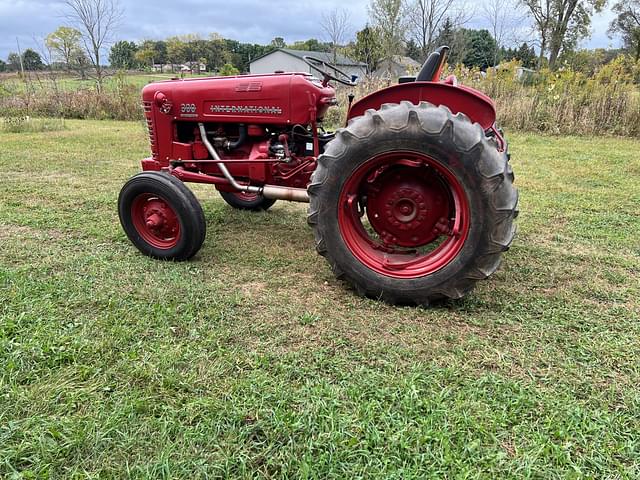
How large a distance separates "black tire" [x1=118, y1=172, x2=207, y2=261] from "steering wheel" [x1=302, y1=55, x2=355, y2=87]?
129 centimetres

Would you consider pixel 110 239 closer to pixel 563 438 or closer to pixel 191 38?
pixel 563 438

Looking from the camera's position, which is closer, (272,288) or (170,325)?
(170,325)

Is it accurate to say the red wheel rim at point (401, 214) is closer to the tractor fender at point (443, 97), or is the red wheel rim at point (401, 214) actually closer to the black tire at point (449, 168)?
the black tire at point (449, 168)

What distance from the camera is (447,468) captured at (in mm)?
1545

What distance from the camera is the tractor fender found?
2828 millimetres

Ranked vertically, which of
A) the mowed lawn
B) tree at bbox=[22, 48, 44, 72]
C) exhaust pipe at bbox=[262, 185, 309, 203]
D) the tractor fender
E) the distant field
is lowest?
the mowed lawn

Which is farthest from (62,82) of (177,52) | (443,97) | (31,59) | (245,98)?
(177,52)

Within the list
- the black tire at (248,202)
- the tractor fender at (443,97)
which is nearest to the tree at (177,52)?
the black tire at (248,202)

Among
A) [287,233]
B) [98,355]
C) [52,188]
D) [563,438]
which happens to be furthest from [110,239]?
[563,438]

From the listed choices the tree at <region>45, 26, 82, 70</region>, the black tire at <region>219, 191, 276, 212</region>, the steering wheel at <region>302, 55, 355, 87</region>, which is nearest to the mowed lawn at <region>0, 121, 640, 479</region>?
the black tire at <region>219, 191, 276, 212</region>

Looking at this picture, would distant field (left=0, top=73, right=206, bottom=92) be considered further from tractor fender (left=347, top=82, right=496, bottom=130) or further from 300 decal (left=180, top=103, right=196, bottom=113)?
tractor fender (left=347, top=82, right=496, bottom=130)

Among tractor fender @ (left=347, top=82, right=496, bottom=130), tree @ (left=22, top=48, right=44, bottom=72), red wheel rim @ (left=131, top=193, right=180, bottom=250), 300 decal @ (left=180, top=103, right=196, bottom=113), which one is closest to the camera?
tractor fender @ (left=347, top=82, right=496, bottom=130)

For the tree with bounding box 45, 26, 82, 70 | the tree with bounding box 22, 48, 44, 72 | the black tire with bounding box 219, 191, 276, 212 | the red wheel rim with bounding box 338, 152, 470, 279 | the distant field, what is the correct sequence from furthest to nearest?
the tree with bounding box 22, 48, 44, 72, the tree with bounding box 45, 26, 82, 70, the distant field, the black tire with bounding box 219, 191, 276, 212, the red wheel rim with bounding box 338, 152, 470, 279

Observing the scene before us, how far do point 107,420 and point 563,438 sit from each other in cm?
167
